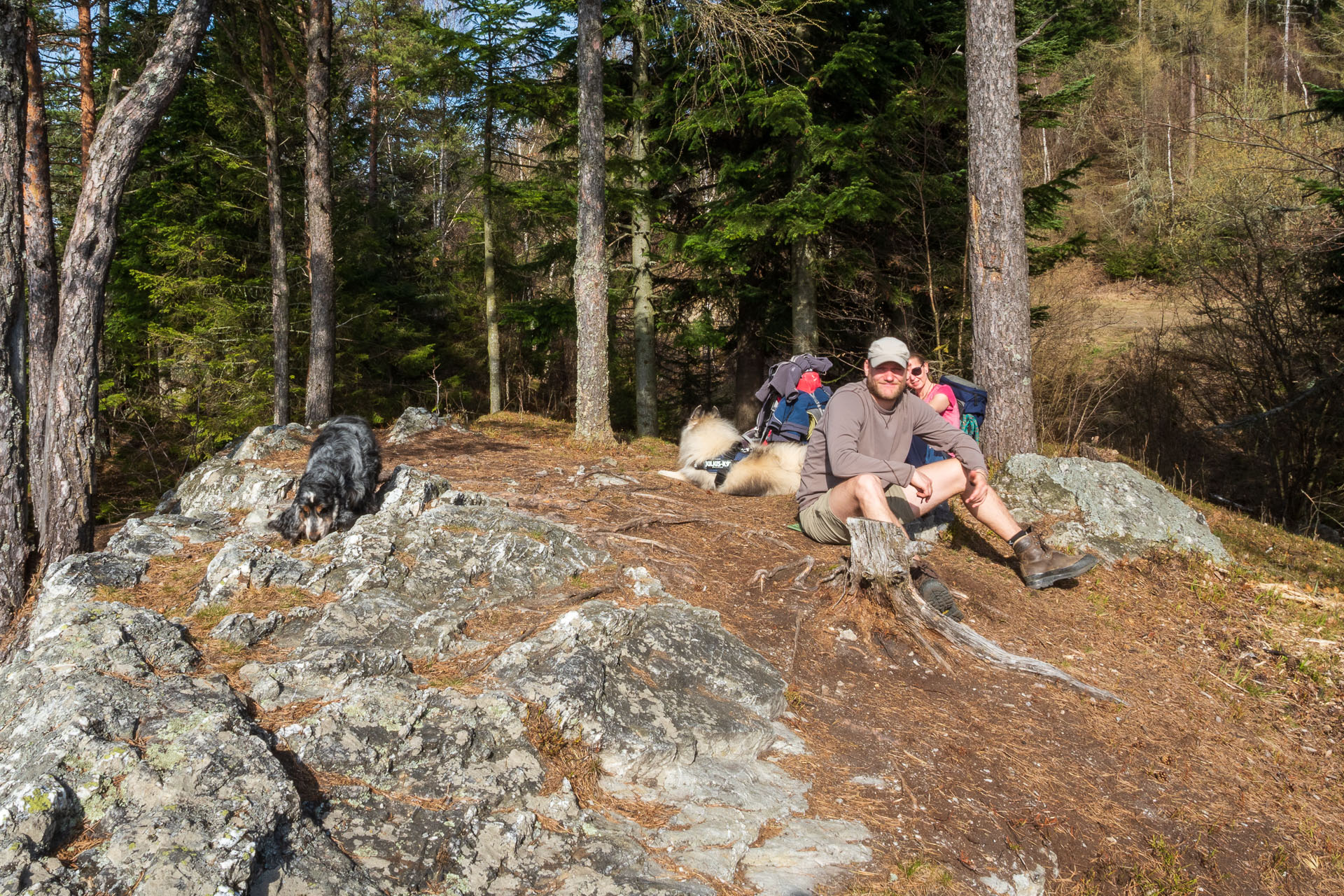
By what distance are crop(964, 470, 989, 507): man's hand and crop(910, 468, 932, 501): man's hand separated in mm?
356

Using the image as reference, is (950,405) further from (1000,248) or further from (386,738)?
(386,738)

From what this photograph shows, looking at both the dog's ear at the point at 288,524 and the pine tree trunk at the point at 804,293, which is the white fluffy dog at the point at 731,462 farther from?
the pine tree trunk at the point at 804,293

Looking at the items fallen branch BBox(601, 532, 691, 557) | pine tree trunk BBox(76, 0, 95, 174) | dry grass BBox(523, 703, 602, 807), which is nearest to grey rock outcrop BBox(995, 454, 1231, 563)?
fallen branch BBox(601, 532, 691, 557)

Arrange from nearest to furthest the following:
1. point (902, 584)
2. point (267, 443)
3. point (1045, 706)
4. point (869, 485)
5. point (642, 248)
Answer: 1. point (1045, 706)
2. point (902, 584)
3. point (869, 485)
4. point (267, 443)
5. point (642, 248)

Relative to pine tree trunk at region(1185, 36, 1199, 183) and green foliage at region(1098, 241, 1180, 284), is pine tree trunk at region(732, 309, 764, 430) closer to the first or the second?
green foliage at region(1098, 241, 1180, 284)

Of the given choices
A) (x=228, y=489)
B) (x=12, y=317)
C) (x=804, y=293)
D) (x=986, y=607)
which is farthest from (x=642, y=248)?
(x=986, y=607)

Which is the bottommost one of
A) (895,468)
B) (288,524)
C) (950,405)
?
(288,524)

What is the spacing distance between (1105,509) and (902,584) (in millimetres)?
2953

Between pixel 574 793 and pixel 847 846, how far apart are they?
1.04m

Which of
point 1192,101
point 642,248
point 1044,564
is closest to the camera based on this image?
point 1044,564

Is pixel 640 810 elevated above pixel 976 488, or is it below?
below

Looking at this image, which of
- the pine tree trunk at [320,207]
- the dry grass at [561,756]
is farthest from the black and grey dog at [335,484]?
the pine tree trunk at [320,207]

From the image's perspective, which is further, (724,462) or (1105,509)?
(724,462)

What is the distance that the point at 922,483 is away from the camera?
5023 mm
